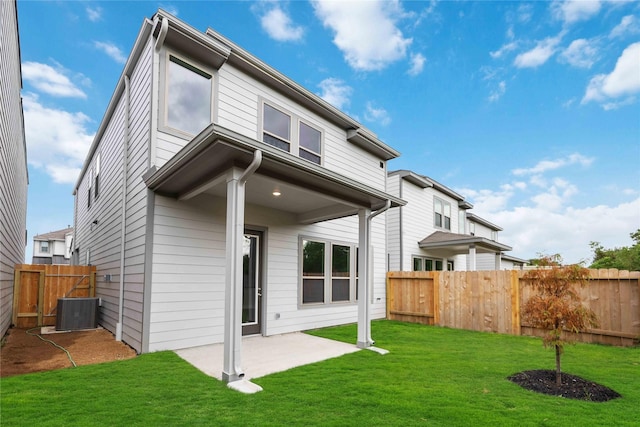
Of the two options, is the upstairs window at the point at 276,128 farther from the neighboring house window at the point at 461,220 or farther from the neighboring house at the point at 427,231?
the neighboring house window at the point at 461,220

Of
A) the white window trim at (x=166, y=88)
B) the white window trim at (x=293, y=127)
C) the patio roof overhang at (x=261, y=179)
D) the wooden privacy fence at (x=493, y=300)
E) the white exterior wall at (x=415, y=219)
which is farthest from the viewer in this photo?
the white exterior wall at (x=415, y=219)

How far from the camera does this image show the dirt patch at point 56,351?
4871 mm

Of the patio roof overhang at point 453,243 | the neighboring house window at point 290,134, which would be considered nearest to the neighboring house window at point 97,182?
the neighboring house window at point 290,134

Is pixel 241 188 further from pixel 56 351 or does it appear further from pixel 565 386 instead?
pixel 565 386

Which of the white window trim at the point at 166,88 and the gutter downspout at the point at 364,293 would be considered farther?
the gutter downspout at the point at 364,293

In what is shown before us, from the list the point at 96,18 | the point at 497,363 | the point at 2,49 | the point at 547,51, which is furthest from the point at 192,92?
the point at 547,51

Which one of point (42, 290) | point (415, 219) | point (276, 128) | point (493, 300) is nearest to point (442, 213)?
point (415, 219)

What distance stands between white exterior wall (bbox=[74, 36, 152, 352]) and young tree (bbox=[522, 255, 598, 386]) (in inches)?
231

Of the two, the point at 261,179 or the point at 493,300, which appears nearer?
the point at 261,179

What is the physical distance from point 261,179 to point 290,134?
338 centimetres

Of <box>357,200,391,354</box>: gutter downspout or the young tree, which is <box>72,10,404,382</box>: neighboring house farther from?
the young tree

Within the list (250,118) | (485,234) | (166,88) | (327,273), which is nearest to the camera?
(166,88)

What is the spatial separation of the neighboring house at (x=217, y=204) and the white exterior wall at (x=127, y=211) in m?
0.04

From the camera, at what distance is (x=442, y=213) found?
1617cm
